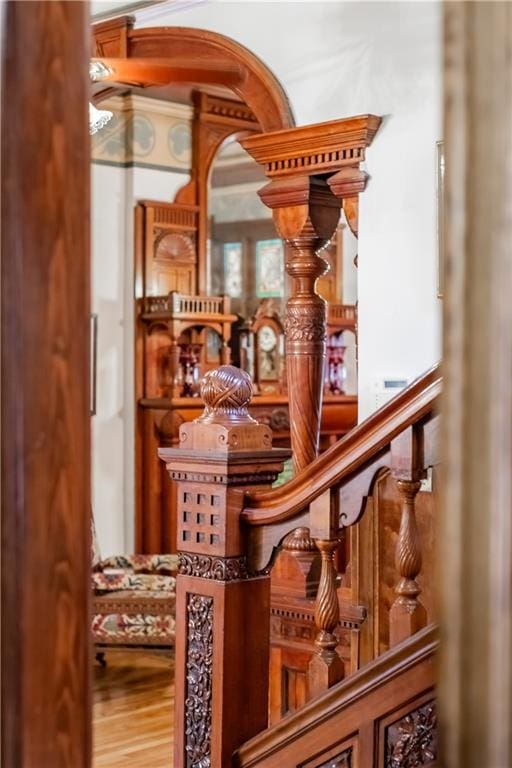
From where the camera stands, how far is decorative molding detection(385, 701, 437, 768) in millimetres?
2490

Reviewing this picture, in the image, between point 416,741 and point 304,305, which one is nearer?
point 416,741

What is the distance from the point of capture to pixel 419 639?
2455mm

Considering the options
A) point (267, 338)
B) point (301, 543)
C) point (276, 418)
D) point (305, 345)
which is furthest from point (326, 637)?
point (267, 338)

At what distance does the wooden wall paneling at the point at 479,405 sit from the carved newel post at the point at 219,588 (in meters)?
1.67

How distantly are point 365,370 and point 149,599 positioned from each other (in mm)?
2313

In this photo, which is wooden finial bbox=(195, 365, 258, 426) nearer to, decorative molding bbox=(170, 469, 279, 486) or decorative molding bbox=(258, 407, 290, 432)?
decorative molding bbox=(170, 469, 279, 486)

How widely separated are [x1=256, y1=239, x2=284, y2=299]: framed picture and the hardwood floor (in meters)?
4.98

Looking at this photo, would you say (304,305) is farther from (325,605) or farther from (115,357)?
(115,357)

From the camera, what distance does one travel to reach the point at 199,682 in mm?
2719

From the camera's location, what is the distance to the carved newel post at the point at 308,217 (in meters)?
4.94

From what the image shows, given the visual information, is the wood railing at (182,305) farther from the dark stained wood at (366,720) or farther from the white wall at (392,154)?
the dark stained wood at (366,720)

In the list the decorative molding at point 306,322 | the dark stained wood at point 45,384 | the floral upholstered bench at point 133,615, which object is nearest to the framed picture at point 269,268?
the floral upholstered bench at point 133,615

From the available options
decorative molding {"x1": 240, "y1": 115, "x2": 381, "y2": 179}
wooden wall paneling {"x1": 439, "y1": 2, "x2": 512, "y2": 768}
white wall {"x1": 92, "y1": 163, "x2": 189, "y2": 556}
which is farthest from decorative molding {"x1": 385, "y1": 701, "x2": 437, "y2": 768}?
white wall {"x1": 92, "y1": 163, "x2": 189, "y2": 556}

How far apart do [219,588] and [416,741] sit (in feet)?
1.77
